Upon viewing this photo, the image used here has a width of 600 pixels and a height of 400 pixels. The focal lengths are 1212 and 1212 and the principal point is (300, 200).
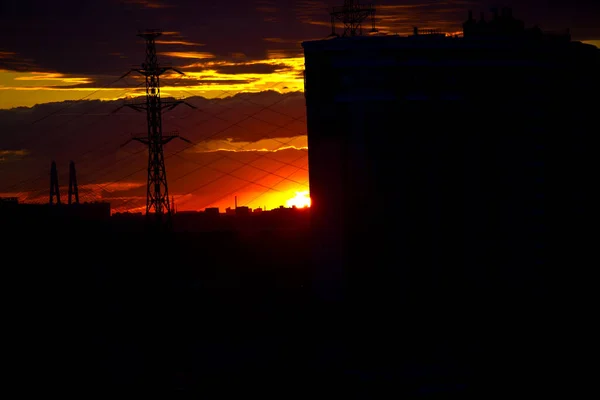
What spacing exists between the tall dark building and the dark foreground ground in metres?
1.43

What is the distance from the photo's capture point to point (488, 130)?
60469 millimetres

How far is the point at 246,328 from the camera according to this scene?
49.1 metres

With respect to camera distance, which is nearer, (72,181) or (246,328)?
(246,328)

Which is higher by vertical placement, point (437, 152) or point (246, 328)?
point (437, 152)

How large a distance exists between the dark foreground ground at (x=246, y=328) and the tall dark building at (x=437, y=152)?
1.43 meters

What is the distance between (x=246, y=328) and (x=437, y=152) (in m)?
14.6

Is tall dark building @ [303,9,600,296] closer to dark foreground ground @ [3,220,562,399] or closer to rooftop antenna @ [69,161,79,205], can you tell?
dark foreground ground @ [3,220,562,399]

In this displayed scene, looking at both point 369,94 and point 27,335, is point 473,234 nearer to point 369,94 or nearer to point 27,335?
point 369,94

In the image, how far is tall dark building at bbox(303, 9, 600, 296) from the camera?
2125 inches

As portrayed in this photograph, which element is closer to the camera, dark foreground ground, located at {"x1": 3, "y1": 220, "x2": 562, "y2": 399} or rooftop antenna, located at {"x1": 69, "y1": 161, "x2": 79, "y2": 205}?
dark foreground ground, located at {"x1": 3, "y1": 220, "x2": 562, "y2": 399}

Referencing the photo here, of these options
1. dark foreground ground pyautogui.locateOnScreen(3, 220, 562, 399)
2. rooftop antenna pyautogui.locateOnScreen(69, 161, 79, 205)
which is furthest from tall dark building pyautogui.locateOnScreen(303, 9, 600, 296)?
rooftop antenna pyautogui.locateOnScreen(69, 161, 79, 205)

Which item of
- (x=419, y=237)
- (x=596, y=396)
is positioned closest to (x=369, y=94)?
(x=419, y=237)

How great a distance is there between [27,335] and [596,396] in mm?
21113

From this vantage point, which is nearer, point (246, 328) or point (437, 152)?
point (246, 328)
